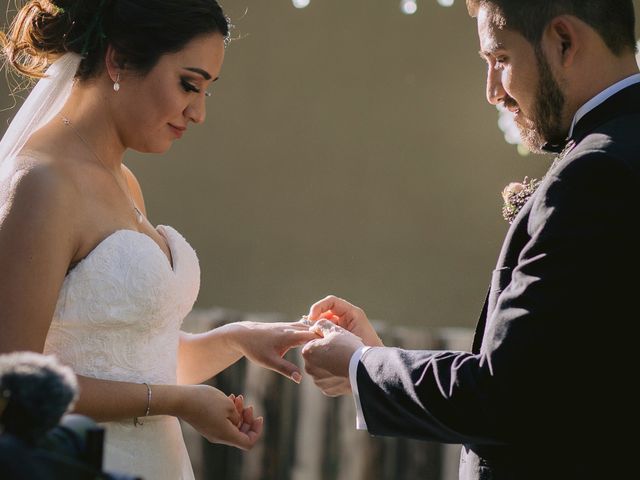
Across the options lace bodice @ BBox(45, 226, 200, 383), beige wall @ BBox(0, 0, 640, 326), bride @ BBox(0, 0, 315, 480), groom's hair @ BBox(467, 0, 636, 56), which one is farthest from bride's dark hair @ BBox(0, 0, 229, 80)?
beige wall @ BBox(0, 0, 640, 326)

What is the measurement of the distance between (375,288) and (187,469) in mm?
3129

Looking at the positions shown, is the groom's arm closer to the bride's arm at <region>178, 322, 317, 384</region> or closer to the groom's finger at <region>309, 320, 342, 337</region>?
the groom's finger at <region>309, 320, 342, 337</region>

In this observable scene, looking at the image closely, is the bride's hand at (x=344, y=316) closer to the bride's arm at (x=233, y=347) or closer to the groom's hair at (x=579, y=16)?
the bride's arm at (x=233, y=347)

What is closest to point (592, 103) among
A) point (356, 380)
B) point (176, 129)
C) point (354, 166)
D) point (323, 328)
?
point (356, 380)

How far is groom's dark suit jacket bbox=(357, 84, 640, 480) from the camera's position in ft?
6.25

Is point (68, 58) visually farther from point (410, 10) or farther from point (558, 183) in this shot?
point (410, 10)

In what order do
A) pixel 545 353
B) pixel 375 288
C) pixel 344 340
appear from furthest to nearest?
pixel 375 288, pixel 344 340, pixel 545 353

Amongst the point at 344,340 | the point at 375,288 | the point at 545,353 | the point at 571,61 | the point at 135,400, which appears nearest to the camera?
the point at 545,353

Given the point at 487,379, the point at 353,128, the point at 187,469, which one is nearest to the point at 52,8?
the point at 187,469

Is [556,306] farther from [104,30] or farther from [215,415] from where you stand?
[104,30]

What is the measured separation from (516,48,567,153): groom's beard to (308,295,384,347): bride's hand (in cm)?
96

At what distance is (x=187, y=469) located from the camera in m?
2.99

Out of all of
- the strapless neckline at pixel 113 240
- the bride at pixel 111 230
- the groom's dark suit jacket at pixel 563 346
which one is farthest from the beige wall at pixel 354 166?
the groom's dark suit jacket at pixel 563 346

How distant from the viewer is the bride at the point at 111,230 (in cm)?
243
